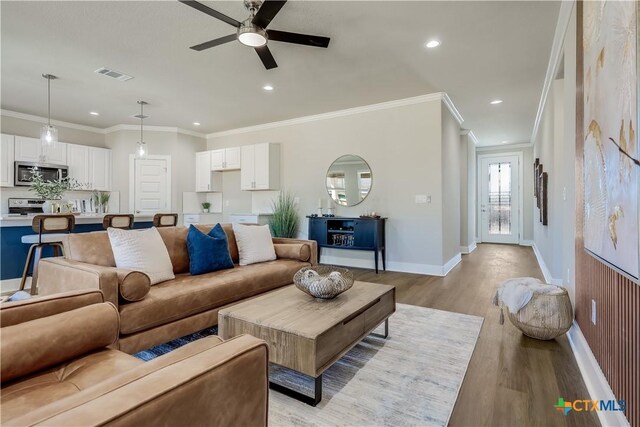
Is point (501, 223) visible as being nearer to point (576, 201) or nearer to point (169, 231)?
point (576, 201)

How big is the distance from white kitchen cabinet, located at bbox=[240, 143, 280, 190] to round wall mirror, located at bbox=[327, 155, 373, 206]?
116 centimetres

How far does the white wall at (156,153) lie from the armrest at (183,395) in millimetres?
6441

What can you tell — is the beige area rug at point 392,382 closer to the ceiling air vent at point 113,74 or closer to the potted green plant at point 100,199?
the ceiling air vent at point 113,74

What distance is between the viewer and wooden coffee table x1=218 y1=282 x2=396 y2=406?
1674 mm

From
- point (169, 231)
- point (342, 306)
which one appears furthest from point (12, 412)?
point (169, 231)

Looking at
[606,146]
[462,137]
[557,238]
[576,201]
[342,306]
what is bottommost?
[342,306]

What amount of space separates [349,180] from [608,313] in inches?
164

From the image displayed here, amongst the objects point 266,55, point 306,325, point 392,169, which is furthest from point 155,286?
point 392,169

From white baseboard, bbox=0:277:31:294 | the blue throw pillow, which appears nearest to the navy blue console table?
the blue throw pillow

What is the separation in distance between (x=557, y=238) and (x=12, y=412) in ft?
14.7

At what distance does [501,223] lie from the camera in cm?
879

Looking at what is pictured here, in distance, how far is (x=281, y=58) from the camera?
357 cm

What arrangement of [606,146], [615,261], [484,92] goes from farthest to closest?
[484,92]
[606,146]
[615,261]

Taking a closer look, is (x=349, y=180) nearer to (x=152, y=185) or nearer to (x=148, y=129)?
(x=152, y=185)
